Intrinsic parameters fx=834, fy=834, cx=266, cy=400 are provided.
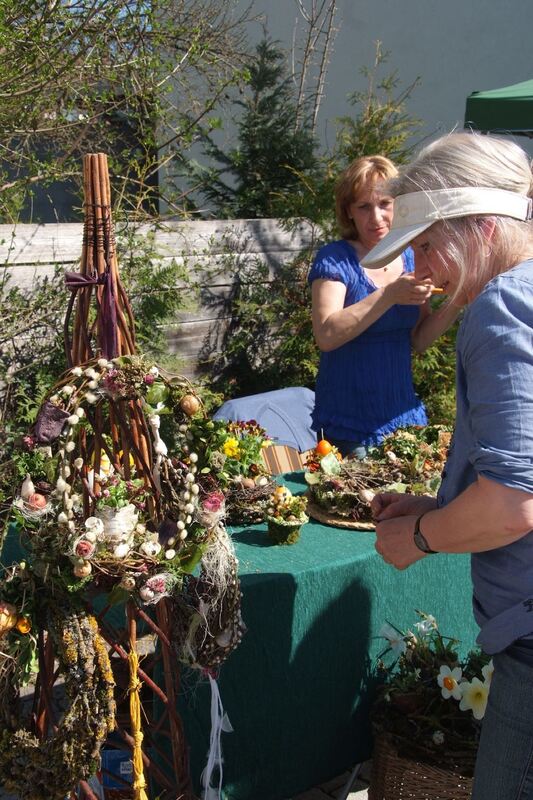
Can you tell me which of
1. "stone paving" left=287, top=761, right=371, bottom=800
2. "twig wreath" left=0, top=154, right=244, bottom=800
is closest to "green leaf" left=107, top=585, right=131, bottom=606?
"twig wreath" left=0, top=154, right=244, bottom=800

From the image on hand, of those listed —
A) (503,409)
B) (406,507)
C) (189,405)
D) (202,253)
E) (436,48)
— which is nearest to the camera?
(503,409)

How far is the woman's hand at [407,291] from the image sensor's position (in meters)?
2.50

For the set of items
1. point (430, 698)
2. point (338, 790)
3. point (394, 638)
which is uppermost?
point (394, 638)

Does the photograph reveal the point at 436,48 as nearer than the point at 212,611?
No

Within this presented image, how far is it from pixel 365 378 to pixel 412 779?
4.33ft

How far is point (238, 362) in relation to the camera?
4719 mm

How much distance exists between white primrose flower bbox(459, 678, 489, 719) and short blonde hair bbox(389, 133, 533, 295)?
43.3 inches

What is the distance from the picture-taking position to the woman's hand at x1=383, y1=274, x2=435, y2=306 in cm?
250

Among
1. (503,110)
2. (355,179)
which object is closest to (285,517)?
(355,179)

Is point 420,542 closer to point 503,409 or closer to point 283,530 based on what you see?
point 503,409

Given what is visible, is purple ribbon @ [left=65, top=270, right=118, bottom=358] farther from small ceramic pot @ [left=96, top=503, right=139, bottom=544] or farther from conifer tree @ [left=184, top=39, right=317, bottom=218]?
conifer tree @ [left=184, top=39, right=317, bottom=218]

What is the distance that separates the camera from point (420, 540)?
4.82 ft

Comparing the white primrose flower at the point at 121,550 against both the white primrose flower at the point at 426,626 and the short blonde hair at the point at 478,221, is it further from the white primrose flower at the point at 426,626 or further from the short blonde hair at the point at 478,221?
the white primrose flower at the point at 426,626

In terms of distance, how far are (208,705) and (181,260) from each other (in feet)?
9.09
